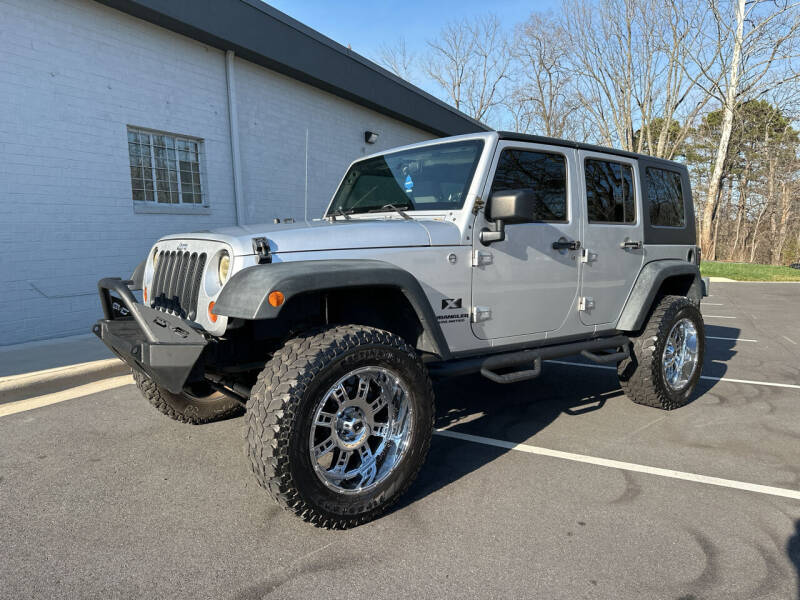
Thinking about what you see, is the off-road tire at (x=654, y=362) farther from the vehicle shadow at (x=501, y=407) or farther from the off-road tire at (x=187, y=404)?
the off-road tire at (x=187, y=404)

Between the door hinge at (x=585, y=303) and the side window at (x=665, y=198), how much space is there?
42.8 inches

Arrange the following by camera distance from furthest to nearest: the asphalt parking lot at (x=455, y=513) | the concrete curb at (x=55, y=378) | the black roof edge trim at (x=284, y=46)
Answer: the black roof edge trim at (x=284, y=46) < the concrete curb at (x=55, y=378) < the asphalt parking lot at (x=455, y=513)

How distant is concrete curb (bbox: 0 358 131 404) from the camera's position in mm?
4816

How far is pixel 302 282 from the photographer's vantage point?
2434mm

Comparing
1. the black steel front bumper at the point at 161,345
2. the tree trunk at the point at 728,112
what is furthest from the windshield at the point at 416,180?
the tree trunk at the point at 728,112

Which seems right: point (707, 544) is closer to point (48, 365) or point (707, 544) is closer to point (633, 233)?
point (633, 233)

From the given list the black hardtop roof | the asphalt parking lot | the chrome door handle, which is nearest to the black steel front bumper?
the asphalt parking lot

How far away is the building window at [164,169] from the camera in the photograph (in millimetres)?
7816

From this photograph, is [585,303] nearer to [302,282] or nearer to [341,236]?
[341,236]

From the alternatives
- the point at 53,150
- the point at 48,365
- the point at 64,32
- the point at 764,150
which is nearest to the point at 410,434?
the point at 48,365

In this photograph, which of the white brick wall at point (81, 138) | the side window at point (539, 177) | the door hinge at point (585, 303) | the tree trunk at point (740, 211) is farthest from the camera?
the tree trunk at point (740, 211)

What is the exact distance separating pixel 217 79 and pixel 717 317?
971 centimetres

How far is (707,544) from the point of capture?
2508mm

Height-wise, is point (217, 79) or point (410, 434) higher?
point (217, 79)
